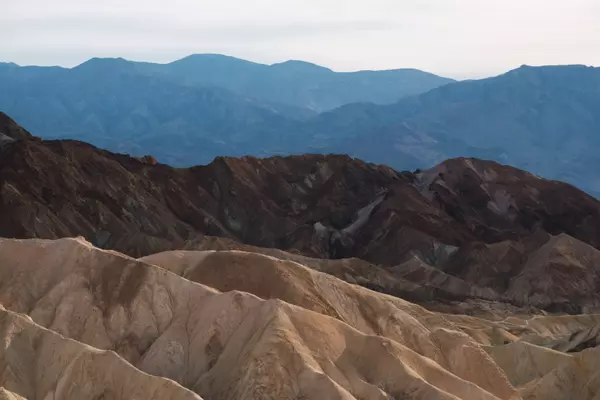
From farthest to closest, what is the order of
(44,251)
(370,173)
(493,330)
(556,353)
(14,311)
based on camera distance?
(370,173)
(493,330)
(556,353)
(44,251)
(14,311)

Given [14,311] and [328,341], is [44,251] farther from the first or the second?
[328,341]

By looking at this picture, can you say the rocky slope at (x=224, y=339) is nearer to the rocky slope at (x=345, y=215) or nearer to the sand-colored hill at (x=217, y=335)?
the sand-colored hill at (x=217, y=335)

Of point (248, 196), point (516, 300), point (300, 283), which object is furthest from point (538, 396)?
point (248, 196)

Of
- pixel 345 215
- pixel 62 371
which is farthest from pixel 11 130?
pixel 62 371

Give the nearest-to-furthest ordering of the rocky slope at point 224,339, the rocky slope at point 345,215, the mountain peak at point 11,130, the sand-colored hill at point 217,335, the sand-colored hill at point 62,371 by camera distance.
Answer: the sand-colored hill at point 62,371, the rocky slope at point 224,339, the sand-colored hill at point 217,335, the rocky slope at point 345,215, the mountain peak at point 11,130

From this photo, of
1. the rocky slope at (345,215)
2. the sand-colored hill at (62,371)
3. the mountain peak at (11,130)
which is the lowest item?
the rocky slope at (345,215)

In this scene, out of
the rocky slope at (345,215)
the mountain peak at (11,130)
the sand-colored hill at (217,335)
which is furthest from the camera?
the mountain peak at (11,130)

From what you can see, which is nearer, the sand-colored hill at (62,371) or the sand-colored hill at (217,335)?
the sand-colored hill at (62,371)

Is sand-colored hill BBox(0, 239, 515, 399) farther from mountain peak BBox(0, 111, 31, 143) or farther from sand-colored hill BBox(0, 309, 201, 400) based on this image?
mountain peak BBox(0, 111, 31, 143)

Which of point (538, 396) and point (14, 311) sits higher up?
point (14, 311)

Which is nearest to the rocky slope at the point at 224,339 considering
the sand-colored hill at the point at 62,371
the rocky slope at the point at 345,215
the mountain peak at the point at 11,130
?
the sand-colored hill at the point at 62,371

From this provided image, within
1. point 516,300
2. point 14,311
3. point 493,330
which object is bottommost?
point 516,300
